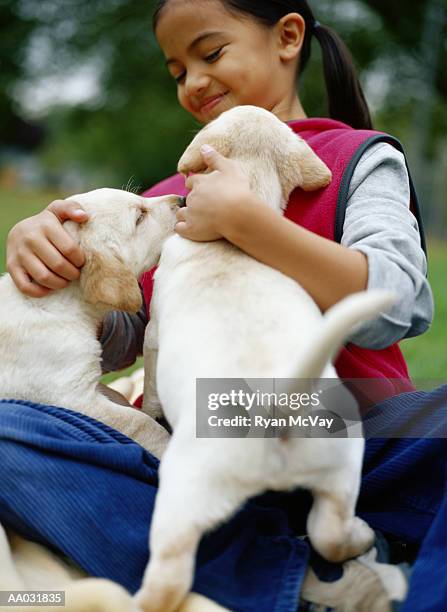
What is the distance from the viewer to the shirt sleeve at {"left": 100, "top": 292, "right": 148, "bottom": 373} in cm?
202

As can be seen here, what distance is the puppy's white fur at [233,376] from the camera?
43.9 inches

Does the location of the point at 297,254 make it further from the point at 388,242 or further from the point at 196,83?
the point at 196,83

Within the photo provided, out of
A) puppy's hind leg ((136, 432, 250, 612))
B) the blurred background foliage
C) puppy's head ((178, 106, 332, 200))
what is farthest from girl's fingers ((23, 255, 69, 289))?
the blurred background foliage

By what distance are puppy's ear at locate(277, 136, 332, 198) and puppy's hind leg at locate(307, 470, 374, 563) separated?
0.74 m

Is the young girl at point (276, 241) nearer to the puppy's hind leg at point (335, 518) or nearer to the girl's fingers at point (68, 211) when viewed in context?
the girl's fingers at point (68, 211)

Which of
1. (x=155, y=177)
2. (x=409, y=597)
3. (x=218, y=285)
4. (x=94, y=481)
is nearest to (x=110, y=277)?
(x=218, y=285)

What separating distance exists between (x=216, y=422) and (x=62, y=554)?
1.53 feet

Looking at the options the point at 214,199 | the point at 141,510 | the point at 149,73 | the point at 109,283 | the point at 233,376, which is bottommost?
the point at 149,73

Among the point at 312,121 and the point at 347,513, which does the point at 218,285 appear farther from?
the point at 312,121

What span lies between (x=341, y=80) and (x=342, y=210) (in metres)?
0.89

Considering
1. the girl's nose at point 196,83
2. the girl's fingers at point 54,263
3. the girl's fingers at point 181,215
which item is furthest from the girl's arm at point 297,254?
the girl's nose at point 196,83

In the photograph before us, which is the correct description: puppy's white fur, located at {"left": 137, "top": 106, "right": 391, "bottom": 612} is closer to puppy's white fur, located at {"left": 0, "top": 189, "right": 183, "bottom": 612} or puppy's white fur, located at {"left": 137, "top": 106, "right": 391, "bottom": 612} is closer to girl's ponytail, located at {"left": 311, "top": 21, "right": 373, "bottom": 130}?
puppy's white fur, located at {"left": 0, "top": 189, "right": 183, "bottom": 612}

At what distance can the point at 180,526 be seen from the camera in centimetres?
111

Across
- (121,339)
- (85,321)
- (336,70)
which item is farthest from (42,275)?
(336,70)
